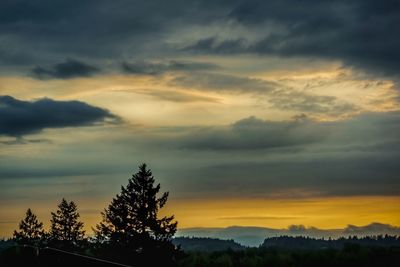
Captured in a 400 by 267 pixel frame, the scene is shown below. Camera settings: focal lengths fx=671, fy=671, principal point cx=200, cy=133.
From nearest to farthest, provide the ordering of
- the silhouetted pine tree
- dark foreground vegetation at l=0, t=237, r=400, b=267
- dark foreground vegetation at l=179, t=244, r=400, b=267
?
dark foreground vegetation at l=0, t=237, r=400, b=267 < dark foreground vegetation at l=179, t=244, r=400, b=267 < the silhouetted pine tree

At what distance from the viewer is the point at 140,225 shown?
81000 mm

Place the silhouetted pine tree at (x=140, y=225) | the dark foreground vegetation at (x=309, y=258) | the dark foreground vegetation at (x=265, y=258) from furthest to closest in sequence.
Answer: the silhouetted pine tree at (x=140, y=225)
the dark foreground vegetation at (x=309, y=258)
the dark foreground vegetation at (x=265, y=258)

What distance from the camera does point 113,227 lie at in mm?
84500

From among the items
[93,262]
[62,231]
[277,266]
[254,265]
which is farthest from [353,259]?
[62,231]

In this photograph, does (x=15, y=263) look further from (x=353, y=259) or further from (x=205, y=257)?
(x=205, y=257)

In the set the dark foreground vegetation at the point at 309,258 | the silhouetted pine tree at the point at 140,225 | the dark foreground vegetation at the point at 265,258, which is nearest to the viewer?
the dark foreground vegetation at the point at 265,258

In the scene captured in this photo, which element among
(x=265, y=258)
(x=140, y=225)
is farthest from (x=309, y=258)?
(x=140, y=225)

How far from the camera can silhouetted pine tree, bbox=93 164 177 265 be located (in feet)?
256

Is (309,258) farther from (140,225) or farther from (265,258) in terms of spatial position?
(140,225)

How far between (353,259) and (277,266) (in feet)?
50.2

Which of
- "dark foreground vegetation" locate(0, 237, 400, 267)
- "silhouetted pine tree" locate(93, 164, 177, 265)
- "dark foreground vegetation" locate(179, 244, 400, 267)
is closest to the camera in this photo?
"dark foreground vegetation" locate(0, 237, 400, 267)

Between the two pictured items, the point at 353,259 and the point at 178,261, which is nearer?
the point at 353,259

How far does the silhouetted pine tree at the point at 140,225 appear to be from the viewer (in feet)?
256

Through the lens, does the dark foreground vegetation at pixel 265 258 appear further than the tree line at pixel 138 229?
No
